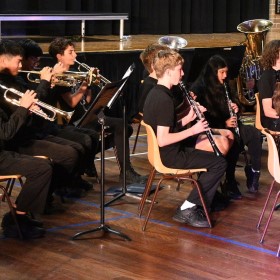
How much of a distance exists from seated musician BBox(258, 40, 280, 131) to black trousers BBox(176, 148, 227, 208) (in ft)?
4.08

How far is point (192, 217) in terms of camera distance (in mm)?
5809

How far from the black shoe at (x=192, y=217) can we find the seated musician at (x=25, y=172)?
1065 mm

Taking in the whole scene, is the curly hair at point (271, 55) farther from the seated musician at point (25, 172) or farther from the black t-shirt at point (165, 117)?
the seated musician at point (25, 172)

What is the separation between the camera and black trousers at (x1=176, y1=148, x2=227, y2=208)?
575cm

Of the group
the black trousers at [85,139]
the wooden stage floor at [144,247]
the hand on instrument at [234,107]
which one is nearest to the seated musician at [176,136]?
the wooden stage floor at [144,247]

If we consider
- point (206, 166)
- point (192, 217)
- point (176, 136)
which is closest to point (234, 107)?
point (206, 166)

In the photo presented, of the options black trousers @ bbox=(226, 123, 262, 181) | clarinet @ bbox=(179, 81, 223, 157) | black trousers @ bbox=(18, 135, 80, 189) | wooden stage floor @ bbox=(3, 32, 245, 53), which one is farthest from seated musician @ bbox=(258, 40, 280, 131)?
wooden stage floor @ bbox=(3, 32, 245, 53)

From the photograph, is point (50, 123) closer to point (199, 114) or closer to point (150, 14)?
point (199, 114)

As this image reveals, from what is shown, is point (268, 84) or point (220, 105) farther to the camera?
point (268, 84)

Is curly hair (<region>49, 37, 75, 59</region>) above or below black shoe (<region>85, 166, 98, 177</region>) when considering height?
above

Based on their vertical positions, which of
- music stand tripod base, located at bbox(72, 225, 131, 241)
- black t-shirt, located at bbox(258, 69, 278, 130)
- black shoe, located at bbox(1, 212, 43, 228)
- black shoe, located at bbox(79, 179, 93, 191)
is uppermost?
black t-shirt, located at bbox(258, 69, 278, 130)

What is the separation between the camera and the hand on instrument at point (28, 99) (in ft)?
17.7

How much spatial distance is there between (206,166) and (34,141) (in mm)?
1338

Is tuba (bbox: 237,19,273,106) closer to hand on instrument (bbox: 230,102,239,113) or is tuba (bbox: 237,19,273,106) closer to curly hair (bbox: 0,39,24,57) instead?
hand on instrument (bbox: 230,102,239,113)
